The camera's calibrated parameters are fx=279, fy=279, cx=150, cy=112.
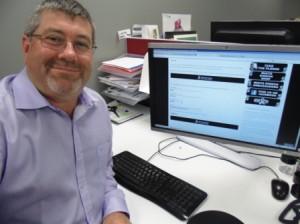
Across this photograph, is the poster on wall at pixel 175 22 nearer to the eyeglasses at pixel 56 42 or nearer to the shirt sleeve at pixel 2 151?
the eyeglasses at pixel 56 42

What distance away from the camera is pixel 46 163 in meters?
0.78

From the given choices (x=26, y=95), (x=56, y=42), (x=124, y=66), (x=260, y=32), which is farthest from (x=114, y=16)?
(x=26, y=95)

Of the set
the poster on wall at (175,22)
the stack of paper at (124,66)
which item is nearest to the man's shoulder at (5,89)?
the stack of paper at (124,66)

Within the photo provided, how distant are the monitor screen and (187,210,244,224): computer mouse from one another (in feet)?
1.02

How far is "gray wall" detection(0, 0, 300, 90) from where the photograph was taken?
1302 millimetres

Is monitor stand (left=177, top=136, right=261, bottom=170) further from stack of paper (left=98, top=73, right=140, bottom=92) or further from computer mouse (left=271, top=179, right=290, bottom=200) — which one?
stack of paper (left=98, top=73, right=140, bottom=92)

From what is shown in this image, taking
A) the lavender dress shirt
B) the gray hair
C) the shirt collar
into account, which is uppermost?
the gray hair

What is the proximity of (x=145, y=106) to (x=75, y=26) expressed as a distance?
989 mm

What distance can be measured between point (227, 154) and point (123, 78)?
0.75 meters

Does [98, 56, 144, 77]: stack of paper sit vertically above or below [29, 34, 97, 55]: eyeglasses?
below

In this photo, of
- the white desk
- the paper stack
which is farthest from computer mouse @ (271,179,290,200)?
the paper stack

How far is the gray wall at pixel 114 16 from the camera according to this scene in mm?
1302

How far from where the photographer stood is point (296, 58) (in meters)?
0.88

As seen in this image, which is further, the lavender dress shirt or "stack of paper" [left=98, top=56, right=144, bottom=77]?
"stack of paper" [left=98, top=56, right=144, bottom=77]
